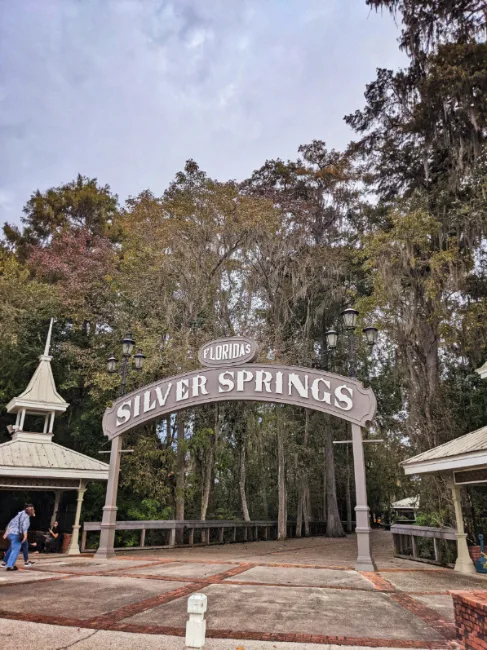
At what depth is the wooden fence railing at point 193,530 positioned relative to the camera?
12555 millimetres

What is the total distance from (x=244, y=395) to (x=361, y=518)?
3486 mm

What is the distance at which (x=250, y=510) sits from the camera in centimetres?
2373

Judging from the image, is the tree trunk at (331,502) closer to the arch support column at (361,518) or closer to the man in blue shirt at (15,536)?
the arch support column at (361,518)

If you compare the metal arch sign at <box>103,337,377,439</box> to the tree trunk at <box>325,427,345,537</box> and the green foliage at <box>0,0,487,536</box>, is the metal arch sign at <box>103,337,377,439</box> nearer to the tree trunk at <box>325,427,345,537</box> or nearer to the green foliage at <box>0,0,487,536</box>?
the green foliage at <box>0,0,487,536</box>

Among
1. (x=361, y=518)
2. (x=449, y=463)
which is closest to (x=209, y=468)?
(x=361, y=518)

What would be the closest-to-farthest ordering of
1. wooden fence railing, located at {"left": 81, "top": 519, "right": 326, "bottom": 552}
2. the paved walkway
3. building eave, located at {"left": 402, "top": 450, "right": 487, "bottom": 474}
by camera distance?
the paved walkway
building eave, located at {"left": 402, "top": 450, "right": 487, "bottom": 474}
wooden fence railing, located at {"left": 81, "top": 519, "right": 326, "bottom": 552}

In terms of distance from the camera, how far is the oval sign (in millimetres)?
10859

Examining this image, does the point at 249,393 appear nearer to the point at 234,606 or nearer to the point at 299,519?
the point at 234,606

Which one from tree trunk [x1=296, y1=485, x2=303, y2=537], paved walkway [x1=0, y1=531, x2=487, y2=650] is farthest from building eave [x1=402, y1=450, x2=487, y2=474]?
tree trunk [x1=296, y1=485, x2=303, y2=537]

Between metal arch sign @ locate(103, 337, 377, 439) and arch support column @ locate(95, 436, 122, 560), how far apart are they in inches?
19.6

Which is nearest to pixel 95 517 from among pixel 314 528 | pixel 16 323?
pixel 16 323

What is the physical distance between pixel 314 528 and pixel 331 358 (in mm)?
9536

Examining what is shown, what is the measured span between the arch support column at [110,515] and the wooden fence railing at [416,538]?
7233mm

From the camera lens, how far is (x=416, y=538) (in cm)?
1194
